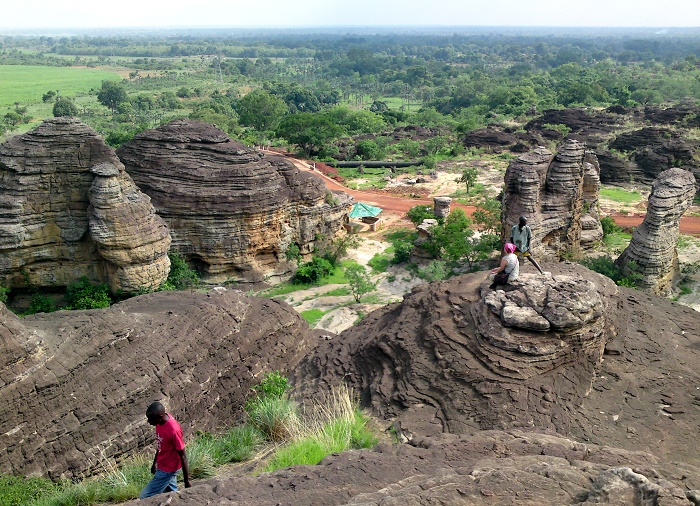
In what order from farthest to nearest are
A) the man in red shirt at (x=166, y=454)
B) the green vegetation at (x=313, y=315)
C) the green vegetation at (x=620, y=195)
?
the green vegetation at (x=620, y=195), the green vegetation at (x=313, y=315), the man in red shirt at (x=166, y=454)

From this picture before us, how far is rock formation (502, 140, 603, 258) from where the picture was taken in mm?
22594

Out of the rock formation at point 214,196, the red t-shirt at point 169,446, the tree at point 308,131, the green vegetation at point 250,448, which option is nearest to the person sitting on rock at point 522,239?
the green vegetation at point 250,448

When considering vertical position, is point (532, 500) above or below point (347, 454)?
above

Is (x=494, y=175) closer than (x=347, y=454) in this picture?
No

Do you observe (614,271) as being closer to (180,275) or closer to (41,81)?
(180,275)

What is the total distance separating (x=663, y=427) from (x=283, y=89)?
9762 centimetres

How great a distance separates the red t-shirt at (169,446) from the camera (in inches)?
293

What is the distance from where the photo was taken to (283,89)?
100500mm

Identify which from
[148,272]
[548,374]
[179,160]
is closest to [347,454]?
[548,374]

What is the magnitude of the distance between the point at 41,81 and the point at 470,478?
135885 mm

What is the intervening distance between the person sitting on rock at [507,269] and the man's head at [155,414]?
7.25 m

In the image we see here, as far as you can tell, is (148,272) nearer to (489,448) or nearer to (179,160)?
(179,160)

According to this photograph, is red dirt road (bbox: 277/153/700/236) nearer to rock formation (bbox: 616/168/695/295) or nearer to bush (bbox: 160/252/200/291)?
rock formation (bbox: 616/168/695/295)

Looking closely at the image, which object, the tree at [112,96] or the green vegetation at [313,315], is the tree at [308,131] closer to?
the green vegetation at [313,315]
